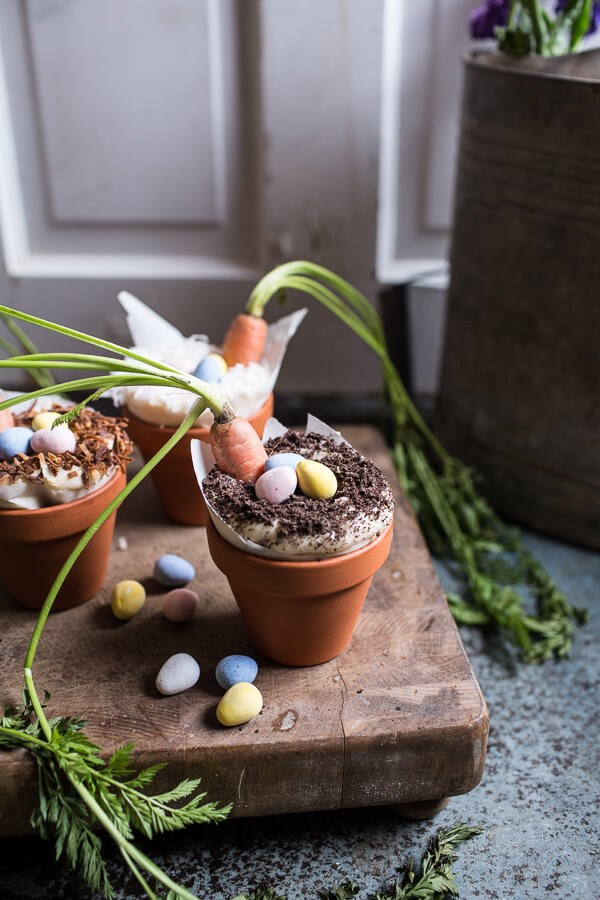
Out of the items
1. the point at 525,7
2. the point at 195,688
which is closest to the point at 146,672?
the point at 195,688

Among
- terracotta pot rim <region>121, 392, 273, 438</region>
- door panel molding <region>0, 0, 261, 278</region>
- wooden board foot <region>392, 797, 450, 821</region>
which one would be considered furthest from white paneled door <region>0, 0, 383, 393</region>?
wooden board foot <region>392, 797, 450, 821</region>

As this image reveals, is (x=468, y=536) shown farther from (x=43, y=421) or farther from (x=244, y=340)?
(x=43, y=421)

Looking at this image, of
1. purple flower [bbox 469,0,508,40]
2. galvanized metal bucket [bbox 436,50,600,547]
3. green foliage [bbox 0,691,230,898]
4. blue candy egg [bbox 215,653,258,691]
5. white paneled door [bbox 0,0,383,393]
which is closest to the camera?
green foliage [bbox 0,691,230,898]

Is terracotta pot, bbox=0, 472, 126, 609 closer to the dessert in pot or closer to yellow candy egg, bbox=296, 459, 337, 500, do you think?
the dessert in pot

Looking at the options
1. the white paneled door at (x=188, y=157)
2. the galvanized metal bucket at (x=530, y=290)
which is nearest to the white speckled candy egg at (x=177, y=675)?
the galvanized metal bucket at (x=530, y=290)

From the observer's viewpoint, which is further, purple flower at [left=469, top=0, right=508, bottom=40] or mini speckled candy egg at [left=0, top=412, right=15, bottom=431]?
purple flower at [left=469, top=0, right=508, bottom=40]

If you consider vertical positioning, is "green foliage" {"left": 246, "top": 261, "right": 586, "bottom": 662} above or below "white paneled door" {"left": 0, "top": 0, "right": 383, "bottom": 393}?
below

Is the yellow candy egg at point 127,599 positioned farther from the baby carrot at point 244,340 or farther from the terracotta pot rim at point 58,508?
the baby carrot at point 244,340
